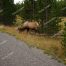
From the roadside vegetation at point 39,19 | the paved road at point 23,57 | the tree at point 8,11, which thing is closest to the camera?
the paved road at point 23,57

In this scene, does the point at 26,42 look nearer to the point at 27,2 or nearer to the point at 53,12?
the point at 53,12

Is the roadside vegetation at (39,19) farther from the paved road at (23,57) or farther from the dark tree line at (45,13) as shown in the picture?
the paved road at (23,57)

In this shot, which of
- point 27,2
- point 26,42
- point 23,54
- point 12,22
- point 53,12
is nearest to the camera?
point 23,54

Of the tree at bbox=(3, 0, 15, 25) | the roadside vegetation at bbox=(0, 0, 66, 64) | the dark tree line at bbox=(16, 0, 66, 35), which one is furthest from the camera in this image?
the tree at bbox=(3, 0, 15, 25)

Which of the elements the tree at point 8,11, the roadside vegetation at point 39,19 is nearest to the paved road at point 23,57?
the roadside vegetation at point 39,19

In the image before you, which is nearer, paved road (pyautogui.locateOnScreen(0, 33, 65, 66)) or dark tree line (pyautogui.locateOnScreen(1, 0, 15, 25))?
paved road (pyautogui.locateOnScreen(0, 33, 65, 66))

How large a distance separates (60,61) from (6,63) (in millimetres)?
2955

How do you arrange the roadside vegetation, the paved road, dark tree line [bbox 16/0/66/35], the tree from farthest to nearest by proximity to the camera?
the tree
dark tree line [bbox 16/0/66/35]
the roadside vegetation
the paved road

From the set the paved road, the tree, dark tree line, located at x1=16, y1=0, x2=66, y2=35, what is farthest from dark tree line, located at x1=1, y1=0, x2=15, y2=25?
the paved road

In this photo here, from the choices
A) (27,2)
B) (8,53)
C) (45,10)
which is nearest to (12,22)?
(27,2)

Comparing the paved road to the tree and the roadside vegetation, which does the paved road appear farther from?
the tree

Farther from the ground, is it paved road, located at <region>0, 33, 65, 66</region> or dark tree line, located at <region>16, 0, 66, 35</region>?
dark tree line, located at <region>16, 0, 66, 35</region>

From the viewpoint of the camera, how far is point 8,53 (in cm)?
1609

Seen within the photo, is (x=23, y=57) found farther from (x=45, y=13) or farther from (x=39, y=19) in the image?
(x=45, y=13)
